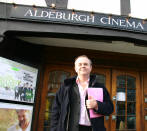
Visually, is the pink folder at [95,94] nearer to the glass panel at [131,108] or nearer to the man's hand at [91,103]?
the man's hand at [91,103]

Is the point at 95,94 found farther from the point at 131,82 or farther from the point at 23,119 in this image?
A: the point at 131,82

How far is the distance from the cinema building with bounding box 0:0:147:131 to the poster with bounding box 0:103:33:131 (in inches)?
8.6

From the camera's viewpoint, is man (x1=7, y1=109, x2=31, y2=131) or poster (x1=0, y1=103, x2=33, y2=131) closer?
poster (x1=0, y1=103, x2=33, y2=131)

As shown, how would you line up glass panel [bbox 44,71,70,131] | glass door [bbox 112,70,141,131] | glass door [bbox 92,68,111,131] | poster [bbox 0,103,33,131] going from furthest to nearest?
glass door [bbox 92,68,111,131] → glass door [bbox 112,70,141,131] → glass panel [bbox 44,71,70,131] → poster [bbox 0,103,33,131]

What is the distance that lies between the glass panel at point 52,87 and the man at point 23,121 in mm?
454

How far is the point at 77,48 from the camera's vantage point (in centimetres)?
428

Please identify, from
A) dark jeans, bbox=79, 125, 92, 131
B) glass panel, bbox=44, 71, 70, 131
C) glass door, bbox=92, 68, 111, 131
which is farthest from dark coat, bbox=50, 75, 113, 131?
glass door, bbox=92, 68, 111, 131

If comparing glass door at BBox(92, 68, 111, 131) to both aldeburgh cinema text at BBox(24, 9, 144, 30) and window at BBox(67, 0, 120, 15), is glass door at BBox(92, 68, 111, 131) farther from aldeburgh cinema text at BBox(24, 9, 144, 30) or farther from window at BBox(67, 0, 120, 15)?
window at BBox(67, 0, 120, 15)

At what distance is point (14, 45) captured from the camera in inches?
149

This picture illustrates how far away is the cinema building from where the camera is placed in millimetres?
3352

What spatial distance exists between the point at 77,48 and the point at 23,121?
2.09 meters

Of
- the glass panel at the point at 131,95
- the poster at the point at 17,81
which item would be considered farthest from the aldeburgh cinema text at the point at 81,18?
the glass panel at the point at 131,95

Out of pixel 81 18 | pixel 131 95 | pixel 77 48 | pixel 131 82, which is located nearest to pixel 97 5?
pixel 81 18

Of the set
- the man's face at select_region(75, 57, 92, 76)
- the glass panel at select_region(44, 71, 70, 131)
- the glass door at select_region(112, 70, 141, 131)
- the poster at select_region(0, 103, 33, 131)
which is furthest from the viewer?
the glass door at select_region(112, 70, 141, 131)
